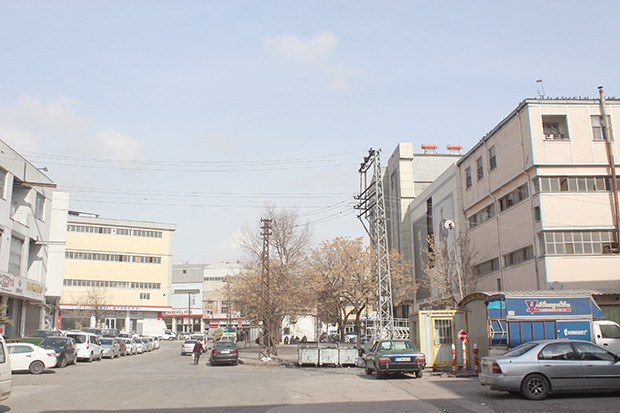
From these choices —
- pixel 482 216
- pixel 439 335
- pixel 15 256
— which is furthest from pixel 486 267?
pixel 15 256

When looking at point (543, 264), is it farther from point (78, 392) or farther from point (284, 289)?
point (78, 392)

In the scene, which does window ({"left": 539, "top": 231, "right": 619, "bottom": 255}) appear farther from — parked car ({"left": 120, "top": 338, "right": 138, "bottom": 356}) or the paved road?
parked car ({"left": 120, "top": 338, "right": 138, "bottom": 356})

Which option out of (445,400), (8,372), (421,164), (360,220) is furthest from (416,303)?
(8,372)

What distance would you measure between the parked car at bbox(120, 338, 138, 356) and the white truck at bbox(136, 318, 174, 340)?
37.8 metres

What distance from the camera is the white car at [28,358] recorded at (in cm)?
2627

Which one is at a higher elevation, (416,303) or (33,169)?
(33,169)

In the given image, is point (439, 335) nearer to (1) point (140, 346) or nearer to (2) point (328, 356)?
(2) point (328, 356)

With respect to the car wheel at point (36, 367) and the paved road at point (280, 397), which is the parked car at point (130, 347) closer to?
the car wheel at point (36, 367)

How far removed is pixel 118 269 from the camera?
88.0m

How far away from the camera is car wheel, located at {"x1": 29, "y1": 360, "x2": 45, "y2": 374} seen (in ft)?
86.7

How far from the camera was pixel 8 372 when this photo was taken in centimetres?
1328

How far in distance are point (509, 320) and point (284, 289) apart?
90.6 ft

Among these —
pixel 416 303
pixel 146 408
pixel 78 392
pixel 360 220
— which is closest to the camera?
pixel 146 408

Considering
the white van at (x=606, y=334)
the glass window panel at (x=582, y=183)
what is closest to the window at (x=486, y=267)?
the glass window panel at (x=582, y=183)
